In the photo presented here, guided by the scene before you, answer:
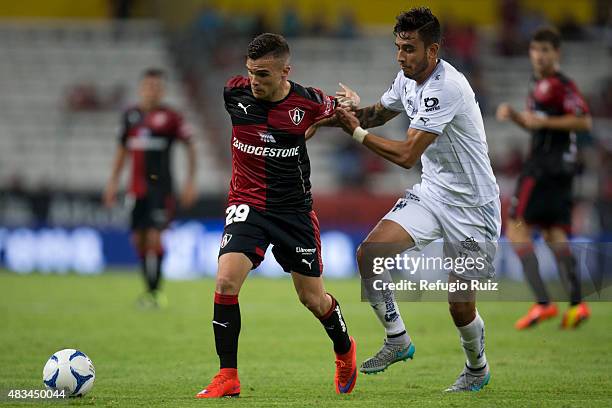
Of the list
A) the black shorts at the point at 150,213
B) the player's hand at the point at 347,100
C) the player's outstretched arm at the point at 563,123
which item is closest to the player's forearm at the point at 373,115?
the player's hand at the point at 347,100

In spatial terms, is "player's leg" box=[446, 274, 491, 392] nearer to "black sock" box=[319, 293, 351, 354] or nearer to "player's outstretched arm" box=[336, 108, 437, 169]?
"black sock" box=[319, 293, 351, 354]

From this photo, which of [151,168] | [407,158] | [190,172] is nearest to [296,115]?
[407,158]

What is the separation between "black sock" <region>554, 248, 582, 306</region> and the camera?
10750 mm

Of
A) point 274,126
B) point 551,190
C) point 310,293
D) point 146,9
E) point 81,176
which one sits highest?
point 274,126

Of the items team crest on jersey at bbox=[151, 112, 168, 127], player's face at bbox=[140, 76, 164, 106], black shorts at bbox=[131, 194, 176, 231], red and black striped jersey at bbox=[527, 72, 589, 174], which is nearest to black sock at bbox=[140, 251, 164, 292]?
black shorts at bbox=[131, 194, 176, 231]

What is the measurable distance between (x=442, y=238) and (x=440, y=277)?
262 millimetres

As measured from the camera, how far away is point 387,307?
23.3 feet

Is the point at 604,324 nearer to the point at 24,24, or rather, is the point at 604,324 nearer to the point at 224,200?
the point at 224,200

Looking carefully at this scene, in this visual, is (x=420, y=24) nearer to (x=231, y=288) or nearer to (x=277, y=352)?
(x=231, y=288)

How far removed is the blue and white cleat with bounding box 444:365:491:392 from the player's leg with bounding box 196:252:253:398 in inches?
56.9

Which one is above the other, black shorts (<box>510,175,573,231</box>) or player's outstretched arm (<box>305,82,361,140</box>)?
player's outstretched arm (<box>305,82,361,140</box>)

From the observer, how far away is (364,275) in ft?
23.2

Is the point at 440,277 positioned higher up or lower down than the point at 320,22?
higher up

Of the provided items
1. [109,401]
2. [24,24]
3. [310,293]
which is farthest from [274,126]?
[24,24]
